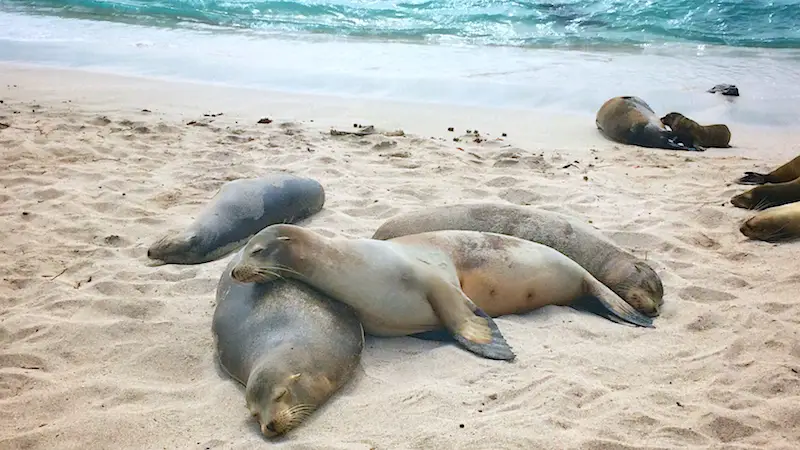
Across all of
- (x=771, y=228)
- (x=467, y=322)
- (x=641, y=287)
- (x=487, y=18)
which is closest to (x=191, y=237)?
(x=467, y=322)

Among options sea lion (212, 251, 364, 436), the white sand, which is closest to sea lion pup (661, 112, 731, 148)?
the white sand

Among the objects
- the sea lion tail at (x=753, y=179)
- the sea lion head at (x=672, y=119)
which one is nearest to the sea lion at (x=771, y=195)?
the sea lion tail at (x=753, y=179)

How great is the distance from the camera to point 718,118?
858 cm

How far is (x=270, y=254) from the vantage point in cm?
351

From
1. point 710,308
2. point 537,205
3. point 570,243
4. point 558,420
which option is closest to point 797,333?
point 710,308

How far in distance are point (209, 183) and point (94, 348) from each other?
8.22ft

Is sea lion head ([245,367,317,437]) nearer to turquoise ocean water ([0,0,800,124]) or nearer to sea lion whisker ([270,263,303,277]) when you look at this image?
sea lion whisker ([270,263,303,277])

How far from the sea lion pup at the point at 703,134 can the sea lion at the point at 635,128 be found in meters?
0.07

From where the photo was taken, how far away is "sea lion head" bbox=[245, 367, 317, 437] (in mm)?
2906

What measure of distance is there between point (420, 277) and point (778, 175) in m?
3.92

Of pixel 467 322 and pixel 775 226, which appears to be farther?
pixel 775 226

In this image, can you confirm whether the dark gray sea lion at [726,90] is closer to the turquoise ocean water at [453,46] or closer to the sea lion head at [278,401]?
the turquoise ocean water at [453,46]

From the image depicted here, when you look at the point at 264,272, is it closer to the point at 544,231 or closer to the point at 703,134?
the point at 544,231

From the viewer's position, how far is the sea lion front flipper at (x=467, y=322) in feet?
11.6
